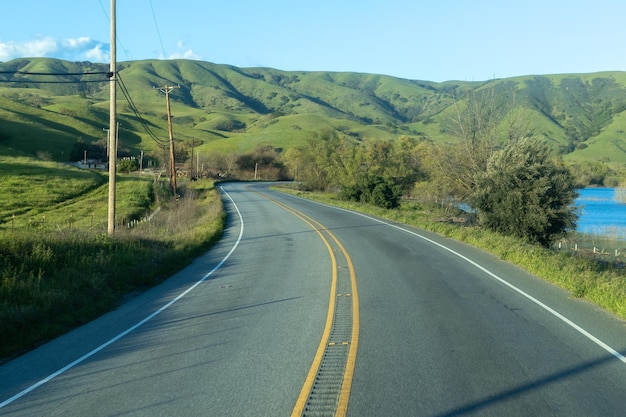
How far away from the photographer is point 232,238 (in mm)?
23875

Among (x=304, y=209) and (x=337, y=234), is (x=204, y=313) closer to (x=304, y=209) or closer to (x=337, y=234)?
(x=337, y=234)

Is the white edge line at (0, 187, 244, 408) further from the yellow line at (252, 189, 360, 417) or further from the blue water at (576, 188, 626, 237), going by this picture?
the blue water at (576, 188, 626, 237)

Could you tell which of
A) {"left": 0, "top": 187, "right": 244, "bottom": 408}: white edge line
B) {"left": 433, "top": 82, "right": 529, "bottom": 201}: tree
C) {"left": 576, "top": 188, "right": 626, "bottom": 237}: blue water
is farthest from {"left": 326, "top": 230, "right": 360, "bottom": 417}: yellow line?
{"left": 433, "top": 82, "right": 529, "bottom": 201}: tree

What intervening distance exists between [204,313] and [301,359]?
354 centimetres

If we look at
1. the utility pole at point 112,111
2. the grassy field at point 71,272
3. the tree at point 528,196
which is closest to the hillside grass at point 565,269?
the tree at point 528,196

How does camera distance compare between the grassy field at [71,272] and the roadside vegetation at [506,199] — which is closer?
the grassy field at [71,272]

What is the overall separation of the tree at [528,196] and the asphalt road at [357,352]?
39.4 feet

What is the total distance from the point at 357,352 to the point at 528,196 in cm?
2075

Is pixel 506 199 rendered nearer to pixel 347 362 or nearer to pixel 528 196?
pixel 528 196

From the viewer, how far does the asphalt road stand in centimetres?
581

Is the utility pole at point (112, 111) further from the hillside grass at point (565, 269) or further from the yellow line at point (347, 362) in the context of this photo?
the hillside grass at point (565, 269)

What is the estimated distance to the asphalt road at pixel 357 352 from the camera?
5.81 metres

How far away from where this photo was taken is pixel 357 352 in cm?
752

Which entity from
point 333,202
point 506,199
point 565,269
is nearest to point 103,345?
point 565,269
